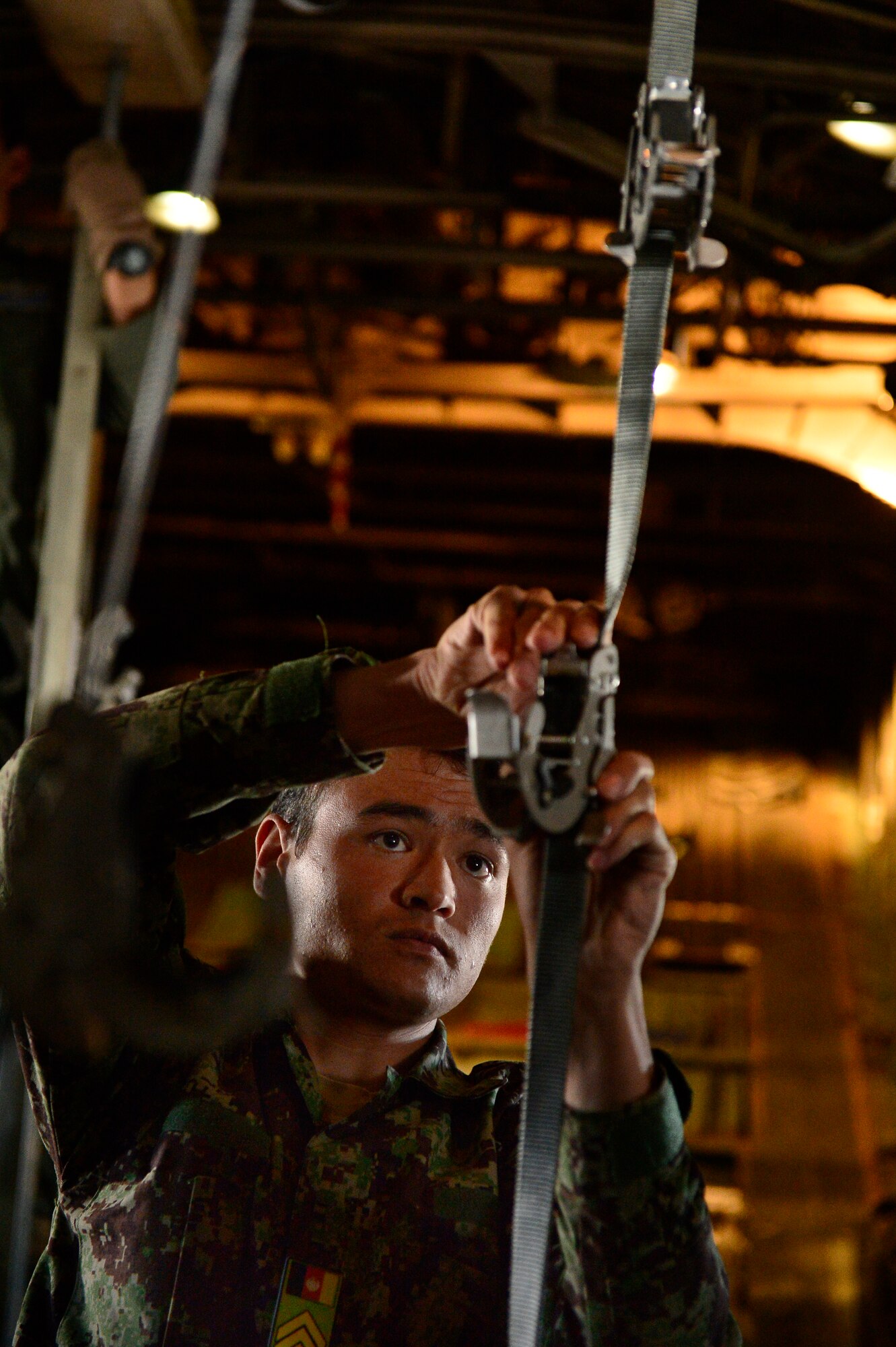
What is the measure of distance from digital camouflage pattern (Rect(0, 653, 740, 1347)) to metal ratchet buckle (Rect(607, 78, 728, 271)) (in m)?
0.51

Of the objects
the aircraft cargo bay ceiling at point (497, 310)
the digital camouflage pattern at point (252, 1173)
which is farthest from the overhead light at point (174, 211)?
the digital camouflage pattern at point (252, 1173)

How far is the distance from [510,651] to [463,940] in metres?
0.44

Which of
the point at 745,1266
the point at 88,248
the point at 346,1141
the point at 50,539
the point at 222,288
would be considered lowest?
the point at 346,1141

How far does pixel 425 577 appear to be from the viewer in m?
9.73

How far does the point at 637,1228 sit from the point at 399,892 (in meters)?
0.44

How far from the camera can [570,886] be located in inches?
43.9

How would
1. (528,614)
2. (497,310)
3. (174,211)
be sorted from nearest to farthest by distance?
(528,614)
(174,211)
(497,310)

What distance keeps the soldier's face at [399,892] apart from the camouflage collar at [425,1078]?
0.05 metres

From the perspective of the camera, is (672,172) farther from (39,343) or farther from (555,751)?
(39,343)

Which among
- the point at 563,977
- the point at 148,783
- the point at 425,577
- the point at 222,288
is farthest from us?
the point at 425,577

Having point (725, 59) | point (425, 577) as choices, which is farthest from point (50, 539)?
point (425, 577)

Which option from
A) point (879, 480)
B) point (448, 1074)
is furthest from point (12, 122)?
point (448, 1074)

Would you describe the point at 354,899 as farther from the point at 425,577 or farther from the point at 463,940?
the point at 425,577

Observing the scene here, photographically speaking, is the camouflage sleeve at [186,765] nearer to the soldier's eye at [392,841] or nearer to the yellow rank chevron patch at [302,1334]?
the soldier's eye at [392,841]
